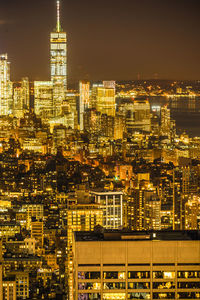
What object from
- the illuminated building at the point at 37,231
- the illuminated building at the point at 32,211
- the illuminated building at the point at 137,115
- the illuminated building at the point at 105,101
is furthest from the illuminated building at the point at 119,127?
the illuminated building at the point at 37,231

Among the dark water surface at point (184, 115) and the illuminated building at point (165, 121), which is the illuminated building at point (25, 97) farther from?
the illuminated building at point (165, 121)

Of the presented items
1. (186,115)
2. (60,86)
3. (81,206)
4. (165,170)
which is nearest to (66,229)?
(81,206)

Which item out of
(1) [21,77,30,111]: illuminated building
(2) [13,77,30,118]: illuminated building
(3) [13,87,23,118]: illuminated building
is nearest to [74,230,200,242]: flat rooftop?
(2) [13,77,30,118]: illuminated building

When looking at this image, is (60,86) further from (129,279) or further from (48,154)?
(129,279)

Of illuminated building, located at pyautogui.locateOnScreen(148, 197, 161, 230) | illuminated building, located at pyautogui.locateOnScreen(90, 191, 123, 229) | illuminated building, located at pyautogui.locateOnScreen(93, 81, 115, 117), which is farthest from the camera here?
illuminated building, located at pyautogui.locateOnScreen(93, 81, 115, 117)

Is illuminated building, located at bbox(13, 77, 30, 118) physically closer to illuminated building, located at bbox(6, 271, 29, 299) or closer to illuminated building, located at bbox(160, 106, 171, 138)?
illuminated building, located at bbox(160, 106, 171, 138)

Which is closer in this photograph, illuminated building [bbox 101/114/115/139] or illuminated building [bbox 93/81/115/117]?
illuminated building [bbox 101/114/115/139]
